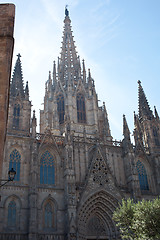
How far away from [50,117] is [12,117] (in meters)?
9.23

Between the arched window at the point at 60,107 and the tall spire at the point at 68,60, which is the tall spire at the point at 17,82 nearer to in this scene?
the arched window at the point at 60,107

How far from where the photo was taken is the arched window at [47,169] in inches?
1061

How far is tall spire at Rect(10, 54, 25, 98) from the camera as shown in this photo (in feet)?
107

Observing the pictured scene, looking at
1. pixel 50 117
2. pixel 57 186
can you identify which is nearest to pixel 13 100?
pixel 50 117

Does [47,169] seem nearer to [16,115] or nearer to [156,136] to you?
[16,115]

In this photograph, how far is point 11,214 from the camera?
79.0ft

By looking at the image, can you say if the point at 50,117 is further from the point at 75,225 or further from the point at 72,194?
the point at 75,225

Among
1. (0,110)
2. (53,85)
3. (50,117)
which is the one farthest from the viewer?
(53,85)

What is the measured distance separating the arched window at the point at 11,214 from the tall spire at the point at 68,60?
2177cm

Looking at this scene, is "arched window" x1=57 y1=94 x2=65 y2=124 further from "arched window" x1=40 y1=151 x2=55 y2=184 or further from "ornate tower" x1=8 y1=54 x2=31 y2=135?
"arched window" x1=40 y1=151 x2=55 y2=184

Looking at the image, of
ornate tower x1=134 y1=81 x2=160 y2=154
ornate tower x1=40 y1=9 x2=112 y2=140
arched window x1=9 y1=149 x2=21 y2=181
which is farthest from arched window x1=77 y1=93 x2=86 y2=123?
arched window x1=9 y1=149 x2=21 y2=181

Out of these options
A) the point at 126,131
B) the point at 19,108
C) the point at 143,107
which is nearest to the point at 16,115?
the point at 19,108

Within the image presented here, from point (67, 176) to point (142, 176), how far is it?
32.8 feet

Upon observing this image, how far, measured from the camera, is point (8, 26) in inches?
396
